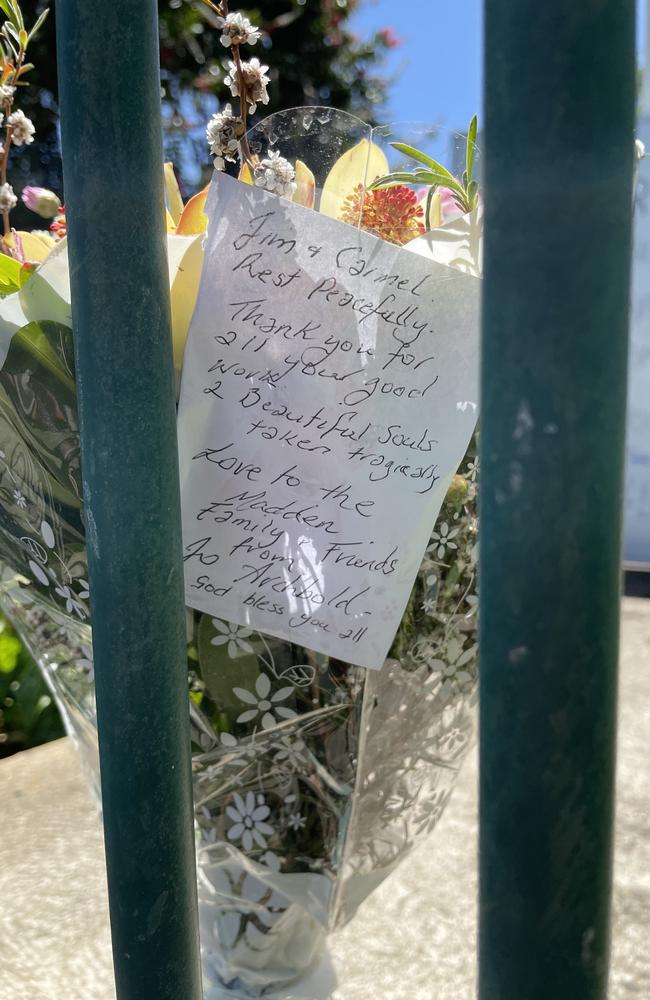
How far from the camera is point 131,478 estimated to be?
0.34 meters

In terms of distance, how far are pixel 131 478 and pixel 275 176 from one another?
0.21m

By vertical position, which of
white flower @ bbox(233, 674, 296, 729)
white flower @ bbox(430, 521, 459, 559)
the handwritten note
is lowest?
white flower @ bbox(233, 674, 296, 729)

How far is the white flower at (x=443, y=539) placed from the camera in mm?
514

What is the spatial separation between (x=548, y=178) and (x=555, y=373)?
42 millimetres

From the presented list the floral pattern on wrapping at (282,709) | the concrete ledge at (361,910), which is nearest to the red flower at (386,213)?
the floral pattern on wrapping at (282,709)

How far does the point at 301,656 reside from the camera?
1.72 feet

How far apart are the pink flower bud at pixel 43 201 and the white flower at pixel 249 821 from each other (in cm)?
39

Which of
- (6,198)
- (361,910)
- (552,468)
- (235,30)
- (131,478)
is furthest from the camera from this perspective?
(361,910)

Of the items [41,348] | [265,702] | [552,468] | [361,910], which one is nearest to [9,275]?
[41,348]

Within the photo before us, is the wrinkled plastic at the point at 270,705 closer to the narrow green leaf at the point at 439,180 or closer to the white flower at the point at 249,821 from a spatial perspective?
the white flower at the point at 249,821

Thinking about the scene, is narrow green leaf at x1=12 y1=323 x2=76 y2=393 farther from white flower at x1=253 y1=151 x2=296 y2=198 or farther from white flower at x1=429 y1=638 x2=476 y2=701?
white flower at x1=429 y1=638 x2=476 y2=701

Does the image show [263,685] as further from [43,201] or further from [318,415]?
[43,201]

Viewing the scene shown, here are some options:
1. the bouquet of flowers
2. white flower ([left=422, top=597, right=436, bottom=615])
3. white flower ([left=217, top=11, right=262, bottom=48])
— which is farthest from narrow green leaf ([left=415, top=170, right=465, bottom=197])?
white flower ([left=422, top=597, right=436, bottom=615])

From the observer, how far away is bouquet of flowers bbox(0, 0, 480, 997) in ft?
1.65
